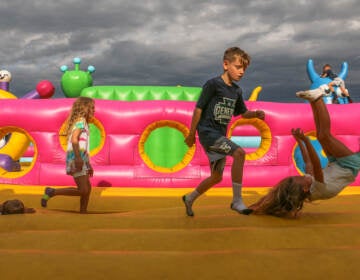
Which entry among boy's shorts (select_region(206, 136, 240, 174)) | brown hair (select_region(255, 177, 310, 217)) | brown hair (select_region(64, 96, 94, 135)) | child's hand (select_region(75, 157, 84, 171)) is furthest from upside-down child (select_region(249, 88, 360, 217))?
brown hair (select_region(64, 96, 94, 135))

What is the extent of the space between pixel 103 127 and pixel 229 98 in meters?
2.16

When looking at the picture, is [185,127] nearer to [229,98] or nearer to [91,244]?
[229,98]

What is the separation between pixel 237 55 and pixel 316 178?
94cm

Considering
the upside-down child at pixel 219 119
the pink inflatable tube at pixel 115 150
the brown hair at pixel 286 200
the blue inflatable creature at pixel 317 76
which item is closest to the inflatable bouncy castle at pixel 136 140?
the pink inflatable tube at pixel 115 150

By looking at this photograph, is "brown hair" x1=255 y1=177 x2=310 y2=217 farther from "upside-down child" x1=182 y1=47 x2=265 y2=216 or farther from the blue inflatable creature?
the blue inflatable creature

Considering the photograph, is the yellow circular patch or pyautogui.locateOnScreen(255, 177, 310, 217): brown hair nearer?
pyautogui.locateOnScreen(255, 177, 310, 217): brown hair

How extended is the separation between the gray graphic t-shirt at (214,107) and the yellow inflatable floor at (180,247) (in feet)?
1.78

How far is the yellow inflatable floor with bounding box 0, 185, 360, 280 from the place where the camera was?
130 centimetres

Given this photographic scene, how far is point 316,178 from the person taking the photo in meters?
2.28

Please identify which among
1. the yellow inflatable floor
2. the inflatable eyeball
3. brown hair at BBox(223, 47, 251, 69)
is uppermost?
the inflatable eyeball

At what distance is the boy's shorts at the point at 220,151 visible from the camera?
91.9 inches

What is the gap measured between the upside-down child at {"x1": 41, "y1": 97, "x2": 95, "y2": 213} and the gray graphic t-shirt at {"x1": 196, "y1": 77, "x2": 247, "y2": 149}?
3.34 feet

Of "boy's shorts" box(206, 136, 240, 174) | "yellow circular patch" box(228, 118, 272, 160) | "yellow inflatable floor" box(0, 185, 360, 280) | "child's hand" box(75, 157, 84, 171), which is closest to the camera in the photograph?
"yellow inflatable floor" box(0, 185, 360, 280)

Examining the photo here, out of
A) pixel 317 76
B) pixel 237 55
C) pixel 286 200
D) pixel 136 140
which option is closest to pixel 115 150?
pixel 136 140
